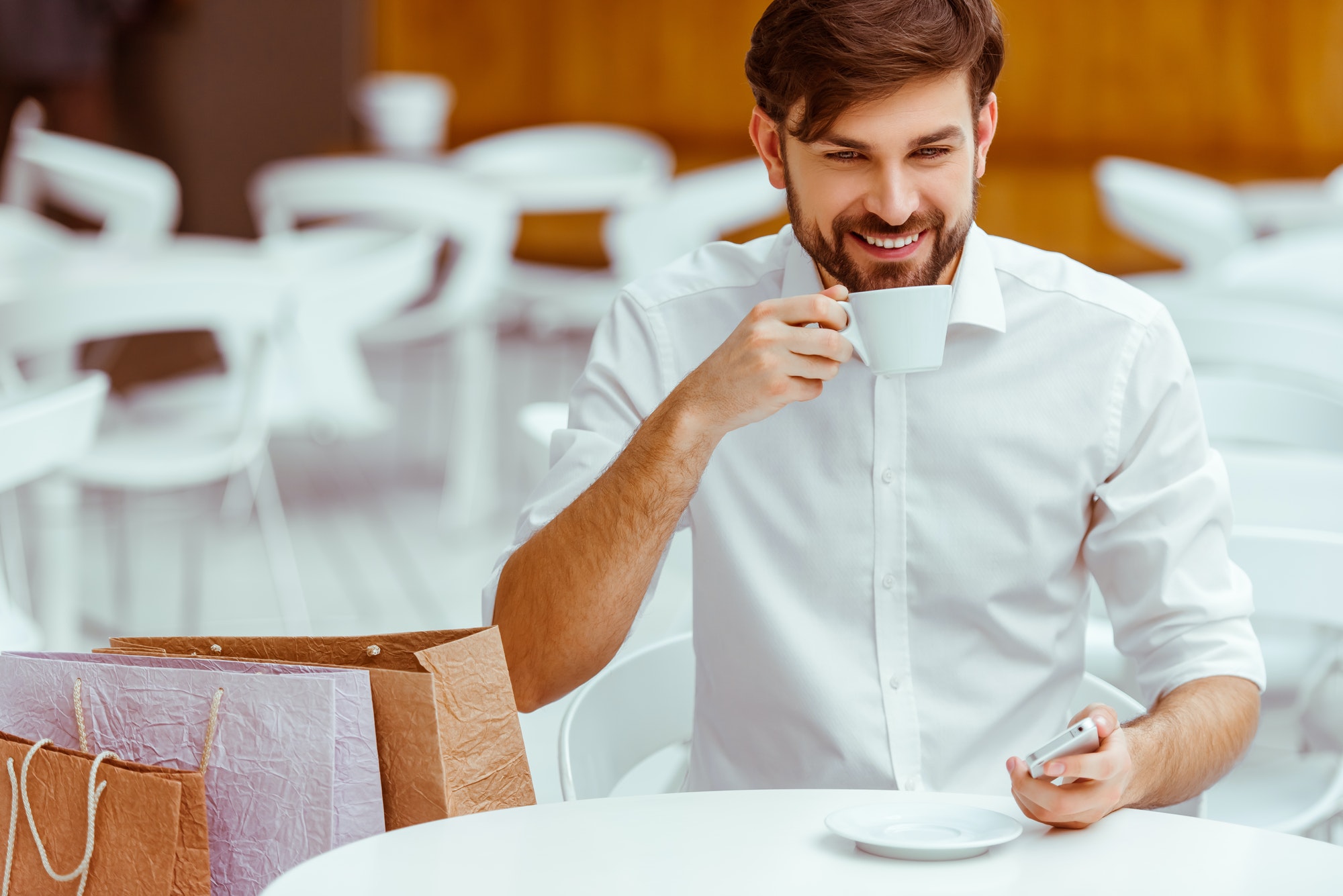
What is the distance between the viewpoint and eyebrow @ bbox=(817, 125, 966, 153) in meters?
1.32

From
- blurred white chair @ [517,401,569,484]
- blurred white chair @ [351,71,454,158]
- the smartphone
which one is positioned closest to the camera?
the smartphone

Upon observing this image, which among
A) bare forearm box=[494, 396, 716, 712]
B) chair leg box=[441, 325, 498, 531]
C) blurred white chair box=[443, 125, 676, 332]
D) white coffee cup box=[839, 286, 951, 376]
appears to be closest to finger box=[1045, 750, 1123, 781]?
white coffee cup box=[839, 286, 951, 376]

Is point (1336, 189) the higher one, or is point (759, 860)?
point (1336, 189)

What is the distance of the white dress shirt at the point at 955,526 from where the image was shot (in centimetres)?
139

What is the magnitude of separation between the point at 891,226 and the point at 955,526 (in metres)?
0.29

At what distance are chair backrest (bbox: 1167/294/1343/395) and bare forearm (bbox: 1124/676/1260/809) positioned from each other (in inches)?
46.0

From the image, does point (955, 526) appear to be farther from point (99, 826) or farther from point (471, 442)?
point (471, 442)

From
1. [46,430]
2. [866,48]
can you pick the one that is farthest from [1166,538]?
[46,430]

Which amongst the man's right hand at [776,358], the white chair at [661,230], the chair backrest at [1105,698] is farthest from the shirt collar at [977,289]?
the white chair at [661,230]

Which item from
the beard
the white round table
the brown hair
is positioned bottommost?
the white round table

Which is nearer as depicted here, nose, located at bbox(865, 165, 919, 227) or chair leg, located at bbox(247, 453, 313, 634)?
nose, located at bbox(865, 165, 919, 227)

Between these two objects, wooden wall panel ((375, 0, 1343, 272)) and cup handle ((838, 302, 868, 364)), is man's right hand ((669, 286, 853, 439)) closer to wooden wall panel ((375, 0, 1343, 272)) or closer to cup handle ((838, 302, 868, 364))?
cup handle ((838, 302, 868, 364))

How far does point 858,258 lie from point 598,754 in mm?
513

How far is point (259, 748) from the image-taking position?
3.01ft
